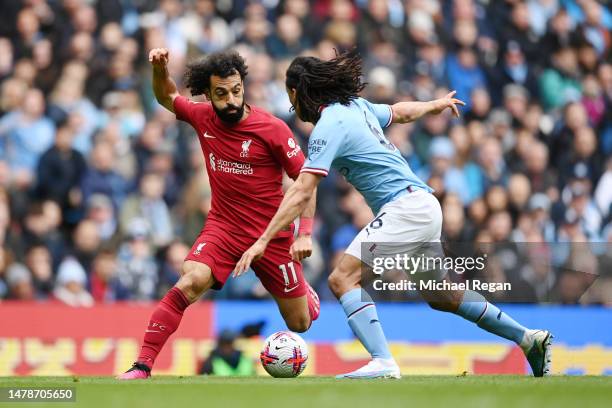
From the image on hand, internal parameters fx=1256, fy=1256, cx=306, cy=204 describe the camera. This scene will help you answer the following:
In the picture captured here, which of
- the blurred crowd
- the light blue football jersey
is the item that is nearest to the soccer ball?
the light blue football jersey

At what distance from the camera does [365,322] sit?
28.8 ft

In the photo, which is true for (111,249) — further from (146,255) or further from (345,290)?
(345,290)

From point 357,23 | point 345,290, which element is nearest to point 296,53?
point 357,23

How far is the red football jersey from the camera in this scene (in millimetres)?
9734

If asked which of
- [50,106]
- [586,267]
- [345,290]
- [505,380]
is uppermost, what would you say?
[50,106]

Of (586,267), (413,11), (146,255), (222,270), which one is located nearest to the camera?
(222,270)

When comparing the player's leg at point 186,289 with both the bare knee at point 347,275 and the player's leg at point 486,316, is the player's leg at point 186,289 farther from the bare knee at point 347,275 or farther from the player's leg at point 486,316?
the player's leg at point 486,316

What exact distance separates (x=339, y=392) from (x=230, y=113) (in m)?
2.92

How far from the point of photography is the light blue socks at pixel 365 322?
8773 mm

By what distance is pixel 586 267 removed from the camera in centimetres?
1312

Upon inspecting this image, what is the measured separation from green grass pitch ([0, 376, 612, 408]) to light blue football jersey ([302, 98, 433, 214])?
139 cm

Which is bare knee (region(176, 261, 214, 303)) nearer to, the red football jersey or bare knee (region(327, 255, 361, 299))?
the red football jersey

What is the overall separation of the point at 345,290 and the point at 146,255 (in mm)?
5611

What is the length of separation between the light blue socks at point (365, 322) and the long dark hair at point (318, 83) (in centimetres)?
134
